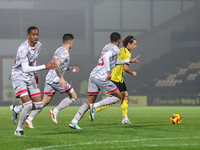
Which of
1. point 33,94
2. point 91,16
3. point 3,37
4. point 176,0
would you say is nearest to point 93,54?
point 91,16

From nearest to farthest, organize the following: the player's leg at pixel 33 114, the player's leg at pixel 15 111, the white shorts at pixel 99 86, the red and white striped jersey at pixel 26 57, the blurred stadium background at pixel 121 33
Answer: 1. the red and white striped jersey at pixel 26 57
2. the white shorts at pixel 99 86
3. the player's leg at pixel 15 111
4. the player's leg at pixel 33 114
5. the blurred stadium background at pixel 121 33

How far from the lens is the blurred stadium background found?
29.4 m

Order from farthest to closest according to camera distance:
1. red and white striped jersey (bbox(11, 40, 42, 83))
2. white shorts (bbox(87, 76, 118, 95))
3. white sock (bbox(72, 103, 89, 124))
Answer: white shorts (bbox(87, 76, 118, 95)) < white sock (bbox(72, 103, 89, 124)) < red and white striped jersey (bbox(11, 40, 42, 83))

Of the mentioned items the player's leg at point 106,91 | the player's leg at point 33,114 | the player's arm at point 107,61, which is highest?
the player's arm at point 107,61

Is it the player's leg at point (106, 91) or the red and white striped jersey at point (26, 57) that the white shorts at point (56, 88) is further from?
the red and white striped jersey at point (26, 57)

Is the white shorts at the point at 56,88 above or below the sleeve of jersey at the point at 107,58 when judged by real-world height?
below

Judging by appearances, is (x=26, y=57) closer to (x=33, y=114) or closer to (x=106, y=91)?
(x=106, y=91)

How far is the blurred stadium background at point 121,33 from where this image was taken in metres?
29.4

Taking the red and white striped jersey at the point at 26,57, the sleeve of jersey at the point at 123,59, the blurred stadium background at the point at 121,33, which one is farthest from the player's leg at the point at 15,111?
the blurred stadium background at the point at 121,33

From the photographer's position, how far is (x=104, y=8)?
1264 inches

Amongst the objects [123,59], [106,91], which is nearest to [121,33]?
[123,59]

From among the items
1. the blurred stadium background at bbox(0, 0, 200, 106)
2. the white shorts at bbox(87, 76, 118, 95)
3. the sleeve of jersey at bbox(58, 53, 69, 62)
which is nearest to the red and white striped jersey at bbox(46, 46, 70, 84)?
the sleeve of jersey at bbox(58, 53, 69, 62)

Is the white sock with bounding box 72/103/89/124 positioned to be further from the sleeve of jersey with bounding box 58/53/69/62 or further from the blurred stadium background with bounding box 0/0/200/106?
the blurred stadium background with bounding box 0/0/200/106

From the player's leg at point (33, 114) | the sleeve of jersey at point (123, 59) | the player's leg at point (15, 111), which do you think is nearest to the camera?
the player's leg at point (15, 111)
